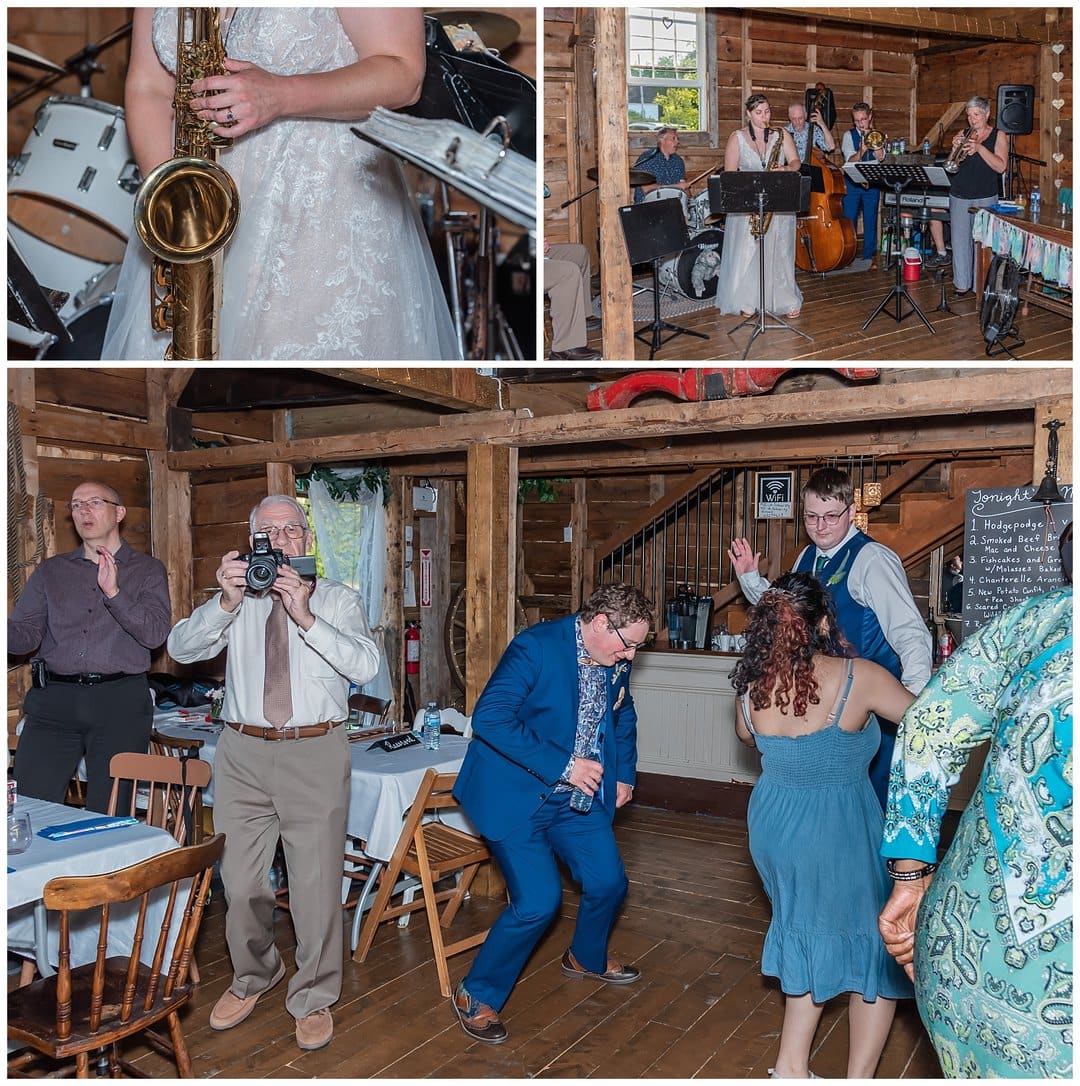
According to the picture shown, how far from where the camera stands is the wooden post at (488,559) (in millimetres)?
5039

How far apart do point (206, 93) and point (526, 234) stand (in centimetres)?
82

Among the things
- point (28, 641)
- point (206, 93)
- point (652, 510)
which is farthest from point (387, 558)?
point (206, 93)

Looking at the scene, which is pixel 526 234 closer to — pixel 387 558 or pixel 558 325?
pixel 558 325

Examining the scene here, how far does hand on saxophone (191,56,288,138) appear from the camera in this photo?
2.13 meters

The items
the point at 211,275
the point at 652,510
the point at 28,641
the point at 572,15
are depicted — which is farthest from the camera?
the point at 652,510

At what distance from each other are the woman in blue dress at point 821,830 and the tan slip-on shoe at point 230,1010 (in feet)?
5.84

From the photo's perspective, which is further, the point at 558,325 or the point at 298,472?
the point at 298,472

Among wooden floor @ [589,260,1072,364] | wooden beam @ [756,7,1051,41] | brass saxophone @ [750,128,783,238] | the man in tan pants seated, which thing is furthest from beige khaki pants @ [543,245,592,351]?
wooden beam @ [756,7,1051,41]

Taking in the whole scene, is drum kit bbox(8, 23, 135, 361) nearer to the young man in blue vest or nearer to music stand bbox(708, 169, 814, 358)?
A: the young man in blue vest

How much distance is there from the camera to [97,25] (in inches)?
108

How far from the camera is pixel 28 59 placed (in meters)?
2.76

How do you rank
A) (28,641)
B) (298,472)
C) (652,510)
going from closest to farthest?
(28,641)
(298,472)
(652,510)

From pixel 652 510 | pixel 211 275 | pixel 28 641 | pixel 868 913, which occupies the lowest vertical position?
pixel 868 913

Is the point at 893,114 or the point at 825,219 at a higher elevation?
the point at 893,114
